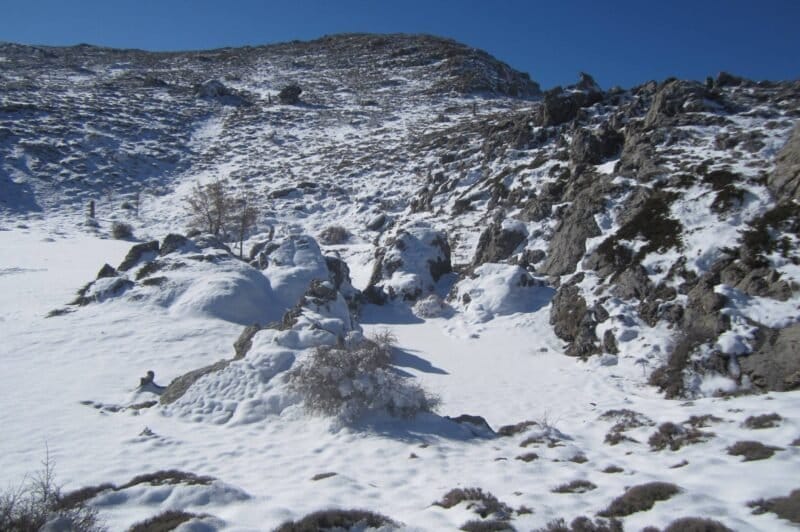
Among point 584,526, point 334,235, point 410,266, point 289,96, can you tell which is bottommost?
point 584,526

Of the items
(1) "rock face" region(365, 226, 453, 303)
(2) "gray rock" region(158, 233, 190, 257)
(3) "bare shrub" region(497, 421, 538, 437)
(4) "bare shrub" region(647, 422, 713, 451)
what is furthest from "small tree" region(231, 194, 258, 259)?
(4) "bare shrub" region(647, 422, 713, 451)

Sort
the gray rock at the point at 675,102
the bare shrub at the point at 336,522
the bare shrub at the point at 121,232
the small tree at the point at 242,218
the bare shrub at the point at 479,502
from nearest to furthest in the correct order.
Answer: the bare shrub at the point at 336,522, the bare shrub at the point at 479,502, the gray rock at the point at 675,102, the small tree at the point at 242,218, the bare shrub at the point at 121,232

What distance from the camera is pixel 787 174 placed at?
1991 cm

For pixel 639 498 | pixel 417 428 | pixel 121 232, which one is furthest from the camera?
pixel 121 232

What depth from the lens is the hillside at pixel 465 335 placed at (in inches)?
352

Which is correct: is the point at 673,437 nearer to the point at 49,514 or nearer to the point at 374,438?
the point at 374,438

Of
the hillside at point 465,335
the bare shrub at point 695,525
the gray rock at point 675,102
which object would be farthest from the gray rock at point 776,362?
the gray rock at point 675,102

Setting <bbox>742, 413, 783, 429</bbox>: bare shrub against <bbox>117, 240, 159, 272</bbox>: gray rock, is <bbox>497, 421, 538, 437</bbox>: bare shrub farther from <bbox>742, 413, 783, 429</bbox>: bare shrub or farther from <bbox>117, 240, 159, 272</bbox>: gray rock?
<bbox>117, 240, 159, 272</bbox>: gray rock

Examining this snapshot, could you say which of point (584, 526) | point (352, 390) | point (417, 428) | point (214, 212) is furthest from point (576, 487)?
point (214, 212)

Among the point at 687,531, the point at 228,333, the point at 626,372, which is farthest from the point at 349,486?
the point at 228,333

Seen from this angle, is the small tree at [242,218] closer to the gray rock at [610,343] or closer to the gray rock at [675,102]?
the gray rock at [610,343]

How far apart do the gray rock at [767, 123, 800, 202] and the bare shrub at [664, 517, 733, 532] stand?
57.4 feet

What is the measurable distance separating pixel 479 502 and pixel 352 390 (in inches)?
213

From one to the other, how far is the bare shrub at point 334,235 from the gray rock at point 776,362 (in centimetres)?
3277
